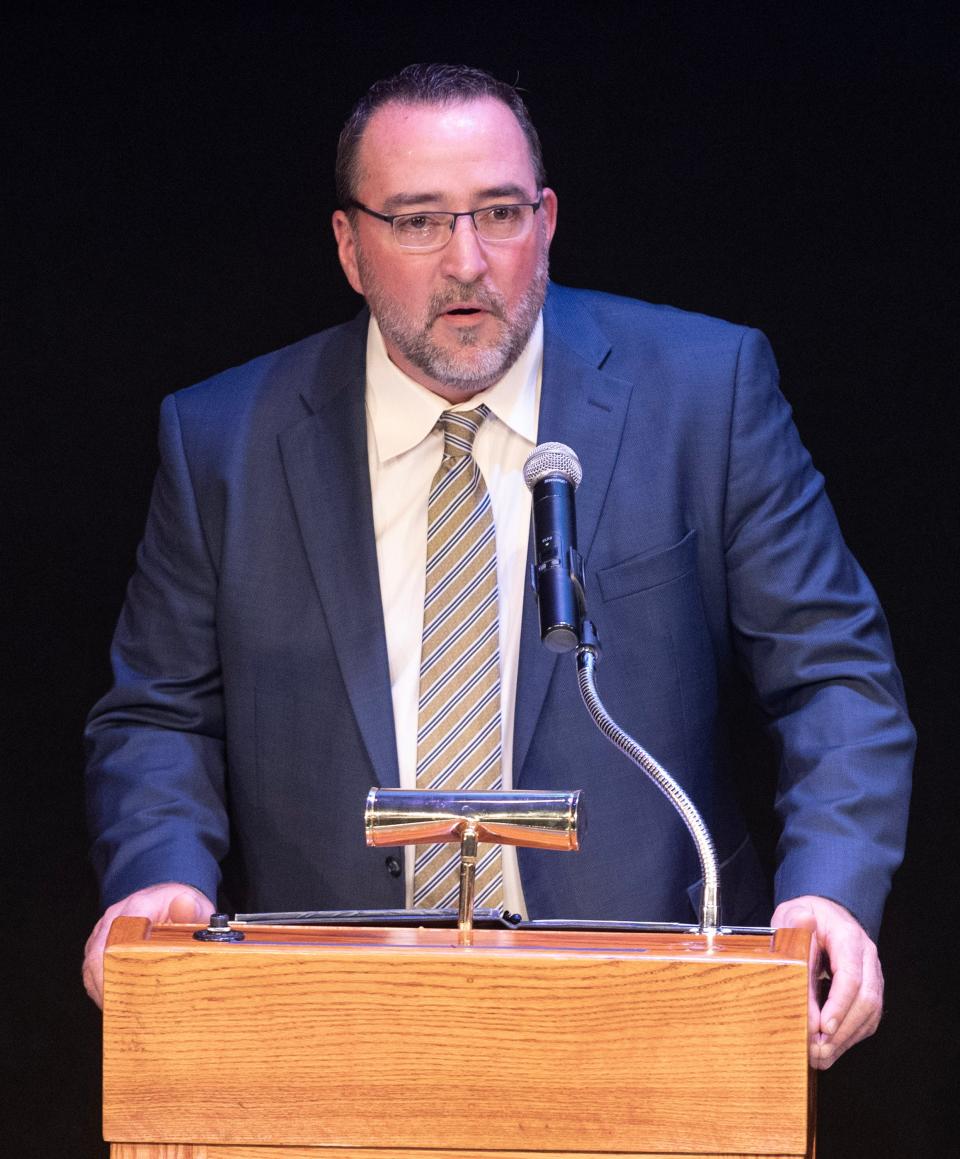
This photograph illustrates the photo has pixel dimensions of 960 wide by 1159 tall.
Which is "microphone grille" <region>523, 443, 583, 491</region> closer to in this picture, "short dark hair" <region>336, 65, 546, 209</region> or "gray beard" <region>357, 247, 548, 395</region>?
"gray beard" <region>357, 247, 548, 395</region>

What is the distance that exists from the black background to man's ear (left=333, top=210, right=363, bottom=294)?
1.59 ft

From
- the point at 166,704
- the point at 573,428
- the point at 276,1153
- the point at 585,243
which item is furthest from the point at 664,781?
the point at 585,243

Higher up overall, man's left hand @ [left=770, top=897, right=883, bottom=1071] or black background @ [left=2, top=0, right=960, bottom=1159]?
black background @ [left=2, top=0, right=960, bottom=1159]

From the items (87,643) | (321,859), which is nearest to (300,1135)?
(321,859)

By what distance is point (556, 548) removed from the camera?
1.83m

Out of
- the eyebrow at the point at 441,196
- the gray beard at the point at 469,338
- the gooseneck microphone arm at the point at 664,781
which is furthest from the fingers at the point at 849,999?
the eyebrow at the point at 441,196

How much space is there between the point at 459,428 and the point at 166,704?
0.53m

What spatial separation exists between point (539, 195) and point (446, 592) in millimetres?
527

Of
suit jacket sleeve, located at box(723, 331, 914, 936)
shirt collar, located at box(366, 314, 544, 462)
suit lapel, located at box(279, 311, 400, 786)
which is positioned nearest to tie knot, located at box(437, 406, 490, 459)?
shirt collar, located at box(366, 314, 544, 462)

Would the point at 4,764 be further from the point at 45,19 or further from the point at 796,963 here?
the point at 796,963

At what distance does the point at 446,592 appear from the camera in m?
2.51

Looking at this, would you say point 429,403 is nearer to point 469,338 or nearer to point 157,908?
point 469,338

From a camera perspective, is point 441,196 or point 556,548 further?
point 441,196

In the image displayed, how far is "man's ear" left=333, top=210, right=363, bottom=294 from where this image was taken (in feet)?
8.90
